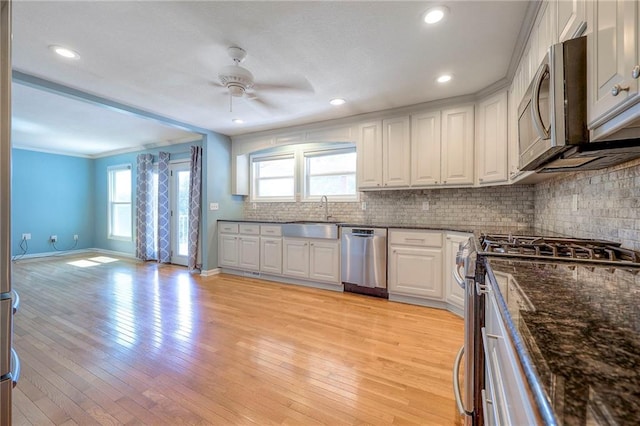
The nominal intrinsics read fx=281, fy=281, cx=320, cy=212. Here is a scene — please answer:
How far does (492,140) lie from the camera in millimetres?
2871

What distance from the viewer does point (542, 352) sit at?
46 centimetres

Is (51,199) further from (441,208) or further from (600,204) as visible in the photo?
(600,204)

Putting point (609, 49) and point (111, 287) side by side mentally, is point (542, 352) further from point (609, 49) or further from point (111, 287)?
point (111, 287)

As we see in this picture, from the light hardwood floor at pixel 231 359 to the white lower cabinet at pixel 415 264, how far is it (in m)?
0.21

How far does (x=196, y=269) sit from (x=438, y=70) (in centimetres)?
460

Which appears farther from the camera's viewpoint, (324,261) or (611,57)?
(324,261)

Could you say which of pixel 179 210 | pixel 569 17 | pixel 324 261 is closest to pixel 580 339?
pixel 569 17

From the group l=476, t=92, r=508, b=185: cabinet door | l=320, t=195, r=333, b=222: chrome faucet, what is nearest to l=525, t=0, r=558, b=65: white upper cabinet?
l=476, t=92, r=508, b=185: cabinet door

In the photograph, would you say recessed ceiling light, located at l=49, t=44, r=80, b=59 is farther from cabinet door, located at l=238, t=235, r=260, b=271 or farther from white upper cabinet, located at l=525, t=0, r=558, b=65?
white upper cabinet, located at l=525, t=0, r=558, b=65

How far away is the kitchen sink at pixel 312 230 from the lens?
369cm

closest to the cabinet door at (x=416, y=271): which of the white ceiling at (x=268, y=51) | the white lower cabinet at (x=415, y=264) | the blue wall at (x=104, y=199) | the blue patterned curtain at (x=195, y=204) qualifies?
the white lower cabinet at (x=415, y=264)

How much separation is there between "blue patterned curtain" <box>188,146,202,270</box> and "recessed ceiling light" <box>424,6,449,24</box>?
4008mm

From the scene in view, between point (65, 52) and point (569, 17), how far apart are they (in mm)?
3357

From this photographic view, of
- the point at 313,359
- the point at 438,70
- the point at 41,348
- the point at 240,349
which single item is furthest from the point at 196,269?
the point at 438,70
